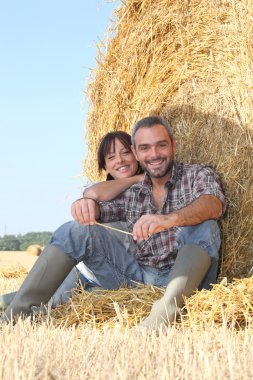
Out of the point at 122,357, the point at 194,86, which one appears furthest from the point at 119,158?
the point at 122,357

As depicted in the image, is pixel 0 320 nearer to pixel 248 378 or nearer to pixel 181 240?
pixel 181 240

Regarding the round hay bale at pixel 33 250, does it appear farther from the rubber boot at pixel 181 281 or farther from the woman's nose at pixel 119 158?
the rubber boot at pixel 181 281

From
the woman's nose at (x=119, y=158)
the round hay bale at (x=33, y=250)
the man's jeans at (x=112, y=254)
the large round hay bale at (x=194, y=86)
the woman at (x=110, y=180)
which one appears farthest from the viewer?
the round hay bale at (x=33, y=250)

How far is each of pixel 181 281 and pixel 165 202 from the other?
766mm

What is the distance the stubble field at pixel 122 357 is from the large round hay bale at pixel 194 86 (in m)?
1.67

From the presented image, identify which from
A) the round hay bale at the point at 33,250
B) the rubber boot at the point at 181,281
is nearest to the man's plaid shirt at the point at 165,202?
the rubber boot at the point at 181,281

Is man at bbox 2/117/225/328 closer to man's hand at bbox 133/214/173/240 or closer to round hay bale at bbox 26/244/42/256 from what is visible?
man's hand at bbox 133/214/173/240

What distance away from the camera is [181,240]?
414cm

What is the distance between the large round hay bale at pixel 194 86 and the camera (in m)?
4.74

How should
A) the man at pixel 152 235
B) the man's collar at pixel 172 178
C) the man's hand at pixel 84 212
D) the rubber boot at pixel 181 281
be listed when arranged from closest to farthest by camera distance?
1. the rubber boot at pixel 181 281
2. the man at pixel 152 235
3. the man's hand at pixel 84 212
4. the man's collar at pixel 172 178

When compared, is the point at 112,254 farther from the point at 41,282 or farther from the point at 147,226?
the point at 147,226

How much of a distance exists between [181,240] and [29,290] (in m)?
0.94

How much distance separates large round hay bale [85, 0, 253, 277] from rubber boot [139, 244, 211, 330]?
788 millimetres

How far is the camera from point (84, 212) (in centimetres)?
436
